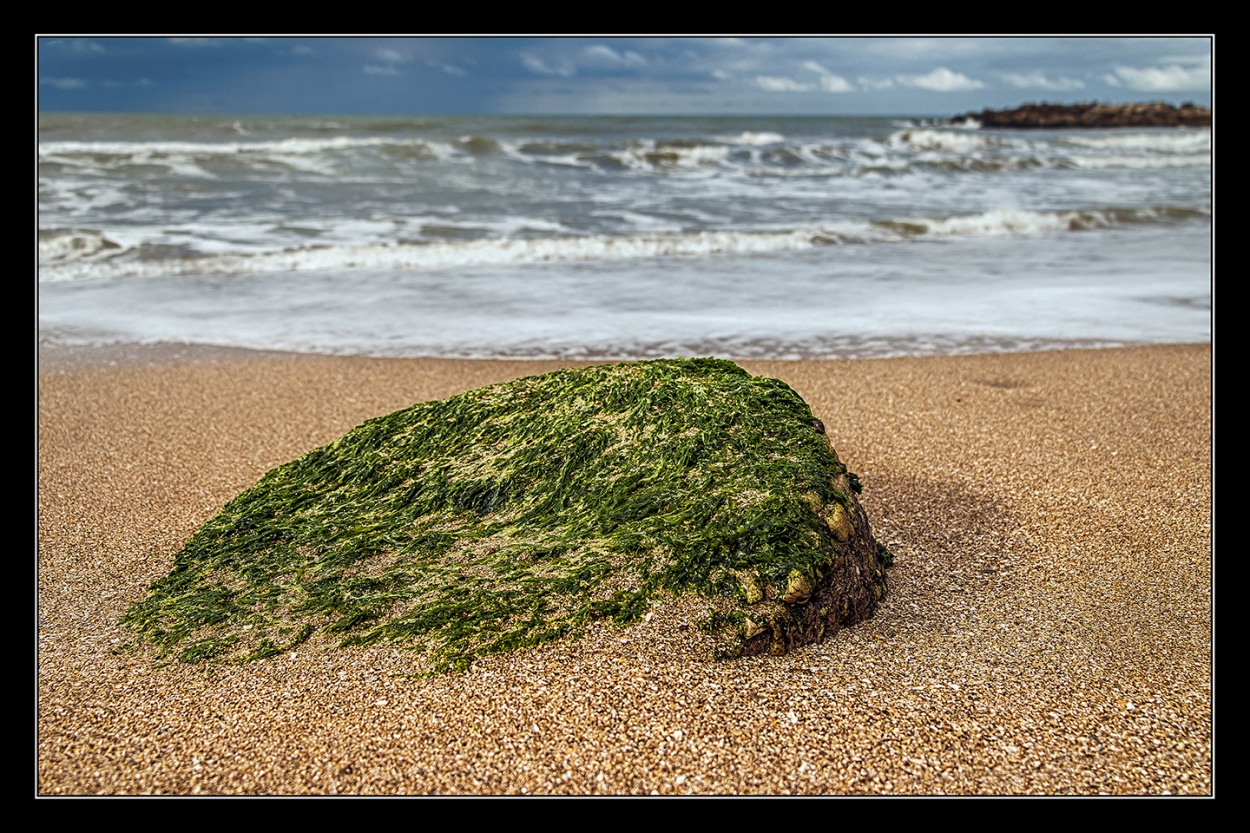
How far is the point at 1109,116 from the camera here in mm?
47344

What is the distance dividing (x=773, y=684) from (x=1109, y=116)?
172 ft

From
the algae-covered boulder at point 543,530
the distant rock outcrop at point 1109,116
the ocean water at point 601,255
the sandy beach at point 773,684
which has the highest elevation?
the distant rock outcrop at point 1109,116

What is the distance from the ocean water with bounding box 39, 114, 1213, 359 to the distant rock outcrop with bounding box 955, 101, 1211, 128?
29.5 meters

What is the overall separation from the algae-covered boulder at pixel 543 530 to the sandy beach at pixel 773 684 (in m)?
0.10

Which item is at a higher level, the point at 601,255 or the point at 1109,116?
the point at 1109,116

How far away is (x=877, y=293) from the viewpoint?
8523 mm

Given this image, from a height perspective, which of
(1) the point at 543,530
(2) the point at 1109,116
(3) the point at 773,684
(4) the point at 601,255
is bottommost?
(3) the point at 773,684

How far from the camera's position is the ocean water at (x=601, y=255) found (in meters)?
7.18

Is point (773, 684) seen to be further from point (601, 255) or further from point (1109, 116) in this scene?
point (1109, 116)

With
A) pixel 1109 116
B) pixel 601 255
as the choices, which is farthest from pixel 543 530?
pixel 1109 116

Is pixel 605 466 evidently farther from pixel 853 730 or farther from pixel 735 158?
pixel 735 158

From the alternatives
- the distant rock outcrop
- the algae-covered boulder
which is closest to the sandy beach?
the algae-covered boulder

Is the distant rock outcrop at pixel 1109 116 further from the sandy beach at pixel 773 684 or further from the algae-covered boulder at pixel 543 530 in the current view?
the algae-covered boulder at pixel 543 530

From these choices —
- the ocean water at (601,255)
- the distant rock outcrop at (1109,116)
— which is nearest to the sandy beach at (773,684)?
the ocean water at (601,255)
